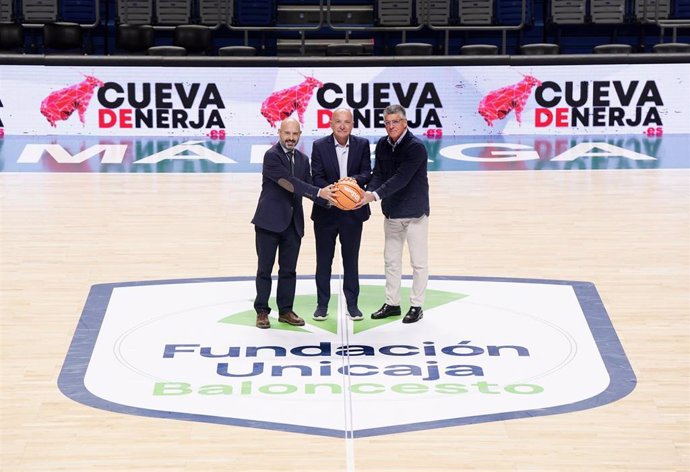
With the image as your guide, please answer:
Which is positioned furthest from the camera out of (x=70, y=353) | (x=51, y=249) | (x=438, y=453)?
(x=51, y=249)

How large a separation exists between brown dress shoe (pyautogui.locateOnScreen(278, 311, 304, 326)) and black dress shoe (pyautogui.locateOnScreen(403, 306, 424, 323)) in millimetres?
761

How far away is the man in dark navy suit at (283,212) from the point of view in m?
8.36

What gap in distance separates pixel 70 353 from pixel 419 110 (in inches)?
387

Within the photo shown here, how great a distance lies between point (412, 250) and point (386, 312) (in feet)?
1.75

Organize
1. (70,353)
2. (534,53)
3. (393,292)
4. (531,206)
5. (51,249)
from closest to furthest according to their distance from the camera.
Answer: (70,353)
(393,292)
(51,249)
(531,206)
(534,53)

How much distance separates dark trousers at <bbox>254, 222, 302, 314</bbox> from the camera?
28.0ft

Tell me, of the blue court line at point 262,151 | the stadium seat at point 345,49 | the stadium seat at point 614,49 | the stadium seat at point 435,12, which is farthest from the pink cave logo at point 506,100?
the stadium seat at point 435,12

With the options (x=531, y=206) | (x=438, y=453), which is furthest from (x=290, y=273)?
(x=531, y=206)

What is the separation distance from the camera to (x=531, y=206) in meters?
13.1

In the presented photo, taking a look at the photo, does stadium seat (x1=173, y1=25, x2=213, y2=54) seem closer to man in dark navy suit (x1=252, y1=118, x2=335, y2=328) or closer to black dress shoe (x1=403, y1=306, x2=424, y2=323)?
man in dark navy suit (x1=252, y1=118, x2=335, y2=328)

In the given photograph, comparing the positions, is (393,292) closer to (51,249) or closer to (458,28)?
(51,249)

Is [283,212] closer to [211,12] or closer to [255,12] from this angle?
[211,12]

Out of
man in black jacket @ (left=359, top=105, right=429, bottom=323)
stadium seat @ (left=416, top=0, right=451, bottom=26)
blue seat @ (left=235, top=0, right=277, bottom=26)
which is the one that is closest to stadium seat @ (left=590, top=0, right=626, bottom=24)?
stadium seat @ (left=416, top=0, right=451, bottom=26)

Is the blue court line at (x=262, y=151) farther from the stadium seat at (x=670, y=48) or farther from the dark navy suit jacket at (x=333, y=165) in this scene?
the dark navy suit jacket at (x=333, y=165)
